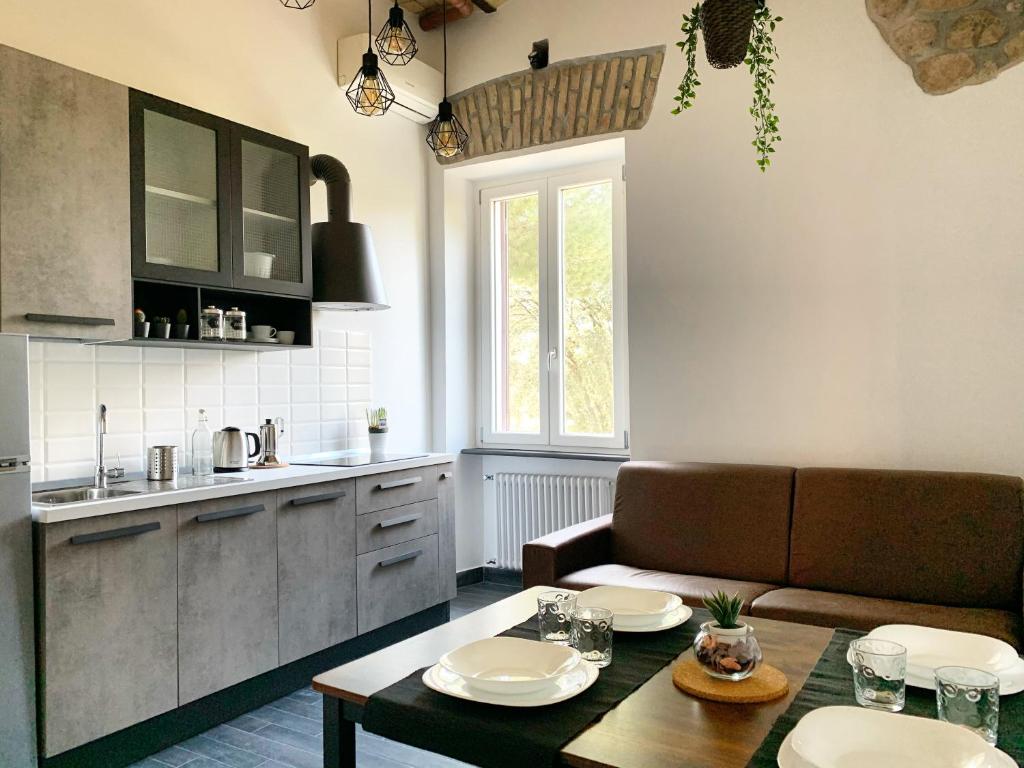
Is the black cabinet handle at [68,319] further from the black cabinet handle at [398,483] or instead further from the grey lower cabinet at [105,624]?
the black cabinet handle at [398,483]

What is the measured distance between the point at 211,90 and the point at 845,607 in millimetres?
3226

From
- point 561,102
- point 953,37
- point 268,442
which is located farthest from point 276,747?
point 953,37

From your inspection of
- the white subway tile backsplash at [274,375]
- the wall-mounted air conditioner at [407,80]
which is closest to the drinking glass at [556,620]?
the white subway tile backsplash at [274,375]

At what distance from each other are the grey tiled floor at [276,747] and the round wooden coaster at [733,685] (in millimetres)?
1305

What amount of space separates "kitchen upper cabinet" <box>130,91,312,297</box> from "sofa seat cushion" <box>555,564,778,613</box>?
1.71 metres

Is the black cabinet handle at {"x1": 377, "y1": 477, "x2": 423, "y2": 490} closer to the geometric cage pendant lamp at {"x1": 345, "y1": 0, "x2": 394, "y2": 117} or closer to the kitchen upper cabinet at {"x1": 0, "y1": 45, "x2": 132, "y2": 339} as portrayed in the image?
the kitchen upper cabinet at {"x1": 0, "y1": 45, "x2": 132, "y2": 339}

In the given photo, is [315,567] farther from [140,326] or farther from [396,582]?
[140,326]

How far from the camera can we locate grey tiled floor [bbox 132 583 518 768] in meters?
2.45

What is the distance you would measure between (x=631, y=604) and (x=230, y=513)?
157 cm

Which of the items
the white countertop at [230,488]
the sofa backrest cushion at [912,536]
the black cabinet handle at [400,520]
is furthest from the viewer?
the black cabinet handle at [400,520]

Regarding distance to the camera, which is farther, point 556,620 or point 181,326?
point 181,326

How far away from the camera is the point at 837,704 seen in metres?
1.32

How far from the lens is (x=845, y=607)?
263 centimetres

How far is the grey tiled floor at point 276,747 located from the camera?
2.45m
